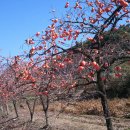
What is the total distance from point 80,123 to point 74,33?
9746mm

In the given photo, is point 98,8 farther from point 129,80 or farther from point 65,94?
point 129,80

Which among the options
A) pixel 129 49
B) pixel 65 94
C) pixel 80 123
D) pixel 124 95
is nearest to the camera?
pixel 129 49

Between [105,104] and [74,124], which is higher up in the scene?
[105,104]

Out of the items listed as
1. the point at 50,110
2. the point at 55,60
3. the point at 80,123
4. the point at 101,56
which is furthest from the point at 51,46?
the point at 50,110

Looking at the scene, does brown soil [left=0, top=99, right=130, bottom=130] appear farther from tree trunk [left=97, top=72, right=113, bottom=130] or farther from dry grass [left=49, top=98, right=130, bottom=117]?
tree trunk [left=97, top=72, right=113, bottom=130]

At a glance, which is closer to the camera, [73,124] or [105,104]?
[105,104]

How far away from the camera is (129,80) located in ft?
81.6

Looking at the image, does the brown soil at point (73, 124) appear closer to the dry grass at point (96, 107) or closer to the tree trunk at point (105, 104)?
the dry grass at point (96, 107)

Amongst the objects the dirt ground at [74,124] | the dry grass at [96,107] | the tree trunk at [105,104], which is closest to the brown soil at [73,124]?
the dirt ground at [74,124]

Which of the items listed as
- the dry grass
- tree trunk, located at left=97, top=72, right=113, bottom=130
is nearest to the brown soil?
the dry grass

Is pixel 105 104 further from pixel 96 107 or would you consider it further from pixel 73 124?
pixel 96 107

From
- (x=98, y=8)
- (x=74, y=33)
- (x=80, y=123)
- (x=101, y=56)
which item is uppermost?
(x=98, y=8)

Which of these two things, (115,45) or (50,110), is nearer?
(115,45)

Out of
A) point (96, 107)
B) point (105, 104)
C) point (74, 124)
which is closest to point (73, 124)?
point (74, 124)
